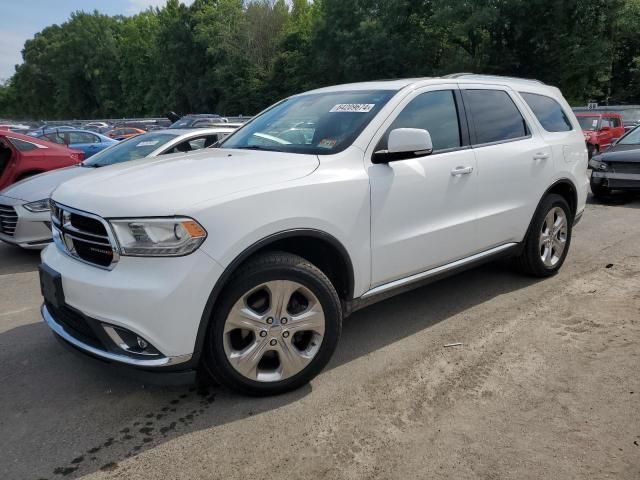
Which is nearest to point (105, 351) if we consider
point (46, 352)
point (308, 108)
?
point (46, 352)

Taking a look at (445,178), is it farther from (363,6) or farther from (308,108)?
(363,6)

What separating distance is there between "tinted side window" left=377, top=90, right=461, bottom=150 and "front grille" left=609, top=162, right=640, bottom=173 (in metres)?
6.59

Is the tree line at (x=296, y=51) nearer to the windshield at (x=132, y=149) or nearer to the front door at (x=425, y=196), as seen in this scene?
the windshield at (x=132, y=149)

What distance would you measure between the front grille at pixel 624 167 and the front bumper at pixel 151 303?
873cm

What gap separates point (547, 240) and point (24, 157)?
721cm

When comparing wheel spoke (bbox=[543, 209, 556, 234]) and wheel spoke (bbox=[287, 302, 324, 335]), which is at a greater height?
wheel spoke (bbox=[543, 209, 556, 234])

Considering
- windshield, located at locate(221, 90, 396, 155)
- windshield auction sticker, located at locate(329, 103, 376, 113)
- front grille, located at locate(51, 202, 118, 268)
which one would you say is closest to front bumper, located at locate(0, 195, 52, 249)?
windshield, located at locate(221, 90, 396, 155)

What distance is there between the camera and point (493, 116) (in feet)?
14.0

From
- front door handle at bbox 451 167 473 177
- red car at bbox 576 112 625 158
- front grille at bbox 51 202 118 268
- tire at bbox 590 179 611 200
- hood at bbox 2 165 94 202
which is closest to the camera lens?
front grille at bbox 51 202 118 268

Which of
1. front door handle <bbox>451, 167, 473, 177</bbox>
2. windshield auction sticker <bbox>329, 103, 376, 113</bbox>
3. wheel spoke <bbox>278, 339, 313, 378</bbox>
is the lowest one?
wheel spoke <bbox>278, 339, 313, 378</bbox>

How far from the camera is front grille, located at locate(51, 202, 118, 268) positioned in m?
2.63

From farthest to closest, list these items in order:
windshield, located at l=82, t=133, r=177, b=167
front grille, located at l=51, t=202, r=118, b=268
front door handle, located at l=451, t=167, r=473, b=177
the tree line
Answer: the tree line
windshield, located at l=82, t=133, r=177, b=167
front door handle, located at l=451, t=167, r=473, b=177
front grille, located at l=51, t=202, r=118, b=268

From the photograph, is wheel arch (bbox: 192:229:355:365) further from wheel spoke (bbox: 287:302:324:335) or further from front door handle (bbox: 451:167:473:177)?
front door handle (bbox: 451:167:473:177)

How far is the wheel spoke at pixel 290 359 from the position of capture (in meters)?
2.90
